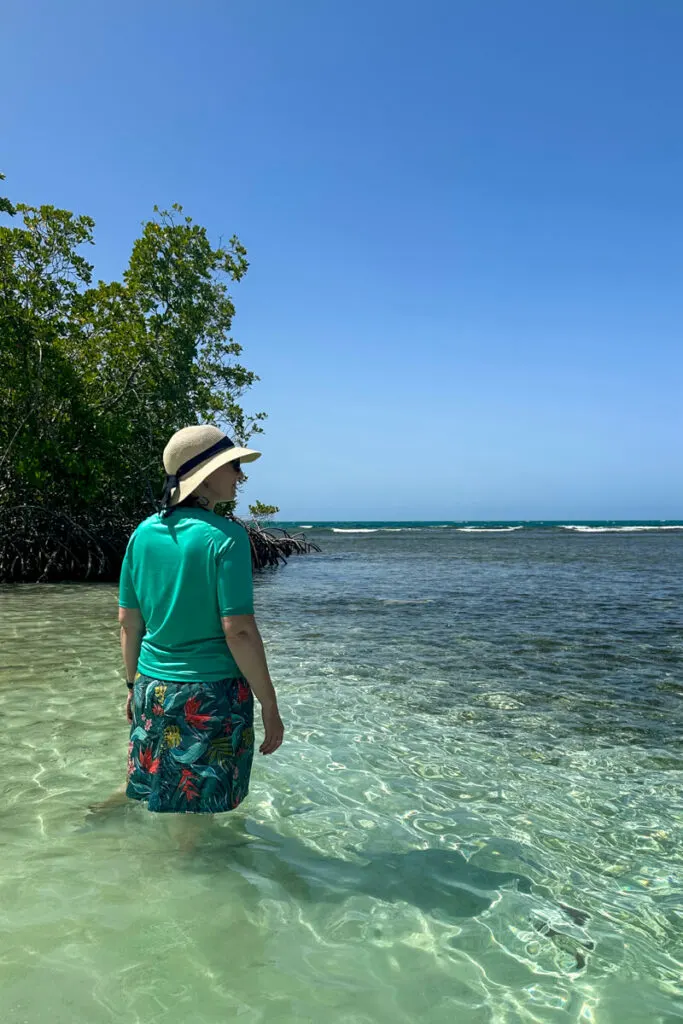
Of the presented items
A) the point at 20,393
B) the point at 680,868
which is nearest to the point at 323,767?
the point at 680,868

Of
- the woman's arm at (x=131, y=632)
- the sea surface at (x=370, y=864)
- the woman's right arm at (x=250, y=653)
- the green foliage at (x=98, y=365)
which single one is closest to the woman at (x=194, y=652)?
the woman's right arm at (x=250, y=653)

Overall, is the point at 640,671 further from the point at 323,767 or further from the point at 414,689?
the point at 323,767

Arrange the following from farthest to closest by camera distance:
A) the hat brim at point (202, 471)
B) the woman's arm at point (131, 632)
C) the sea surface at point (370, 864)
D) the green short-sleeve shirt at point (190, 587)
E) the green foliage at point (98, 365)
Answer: the green foliage at point (98, 365)
the woman's arm at point (131, 632)
the hat brim at point (202, 471)
the green short-sleeve shirt at point (190, 587)
the sea surface at point (370, 864)

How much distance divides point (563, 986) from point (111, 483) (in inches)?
778

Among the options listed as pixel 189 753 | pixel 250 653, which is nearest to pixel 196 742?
pixel 189 753

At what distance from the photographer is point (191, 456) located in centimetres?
289

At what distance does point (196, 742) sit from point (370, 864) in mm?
1315

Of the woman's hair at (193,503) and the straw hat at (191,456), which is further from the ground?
the straw hat at (191,456)

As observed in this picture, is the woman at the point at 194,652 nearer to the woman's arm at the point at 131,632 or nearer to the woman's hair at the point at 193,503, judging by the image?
the woman's hair at the point at 193,503

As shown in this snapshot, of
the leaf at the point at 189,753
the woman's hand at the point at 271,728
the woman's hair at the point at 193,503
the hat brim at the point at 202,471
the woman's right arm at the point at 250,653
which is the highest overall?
the hat brim at the point at 202,471

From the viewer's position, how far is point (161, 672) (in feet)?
9.61

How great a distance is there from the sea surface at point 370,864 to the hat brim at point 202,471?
1822 millimetres

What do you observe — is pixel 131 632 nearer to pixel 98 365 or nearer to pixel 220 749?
pixel 220 749

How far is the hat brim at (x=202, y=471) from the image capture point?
2834 mm
